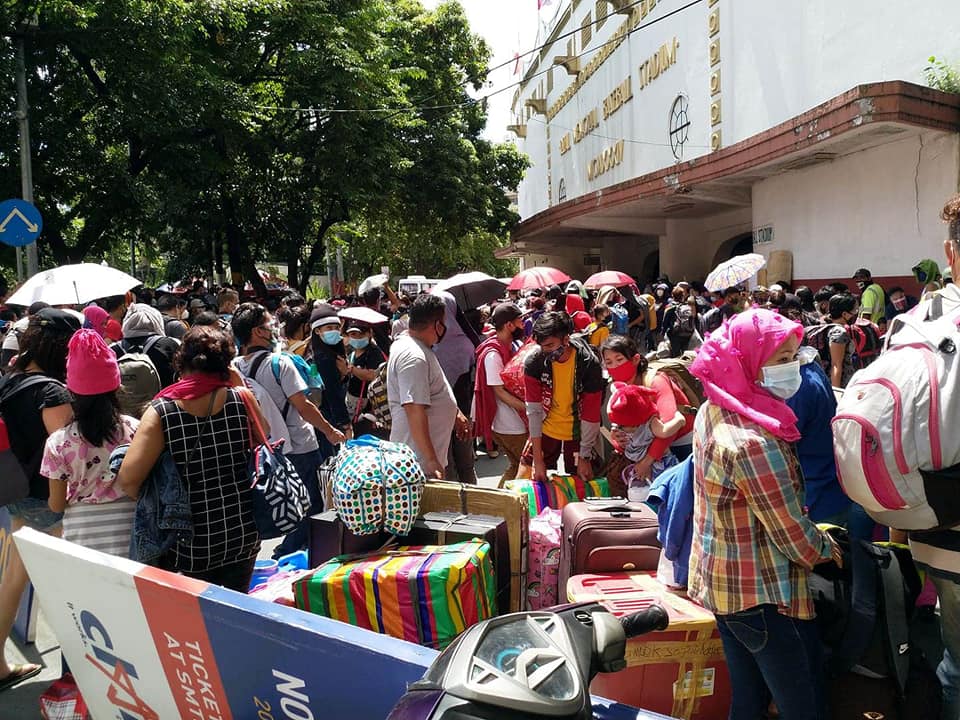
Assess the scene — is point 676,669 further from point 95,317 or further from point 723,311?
point 723,311

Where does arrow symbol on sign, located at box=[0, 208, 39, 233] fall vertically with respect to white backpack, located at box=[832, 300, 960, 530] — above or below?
above

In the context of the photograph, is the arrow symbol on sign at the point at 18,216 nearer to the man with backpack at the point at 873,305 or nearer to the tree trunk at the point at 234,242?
the man with backpack at the point at 873,305

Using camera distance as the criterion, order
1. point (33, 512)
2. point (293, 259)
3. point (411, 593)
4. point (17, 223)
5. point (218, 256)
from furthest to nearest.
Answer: point (218, 256), point (293, 259), point (17, 223), point (33, 512), point (411, 593)

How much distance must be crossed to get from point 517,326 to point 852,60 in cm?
898

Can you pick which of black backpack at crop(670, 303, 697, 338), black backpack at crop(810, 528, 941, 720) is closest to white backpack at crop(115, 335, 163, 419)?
black backpack at crop(810, 528, 941, 720)

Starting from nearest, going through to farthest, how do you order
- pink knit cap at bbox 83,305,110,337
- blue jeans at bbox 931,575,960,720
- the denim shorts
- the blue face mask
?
blue jeans at bbox 931,575,960,720 < the denim shorts < pink knit cap at bbox 83,305,110,337 < the blue face mask

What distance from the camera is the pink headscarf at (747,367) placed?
2.28m

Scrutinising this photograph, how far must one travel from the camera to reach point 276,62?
18609mm

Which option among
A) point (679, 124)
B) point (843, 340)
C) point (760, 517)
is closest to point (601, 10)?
point (679, 124)

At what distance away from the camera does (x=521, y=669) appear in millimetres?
1354

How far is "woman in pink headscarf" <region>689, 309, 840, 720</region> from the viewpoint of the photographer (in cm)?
222

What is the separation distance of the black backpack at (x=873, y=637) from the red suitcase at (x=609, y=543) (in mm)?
771

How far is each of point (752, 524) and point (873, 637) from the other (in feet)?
1.78

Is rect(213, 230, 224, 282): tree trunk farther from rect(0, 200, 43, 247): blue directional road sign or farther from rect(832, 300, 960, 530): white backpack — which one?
rect(832, 300, 960, 530): white backpack
